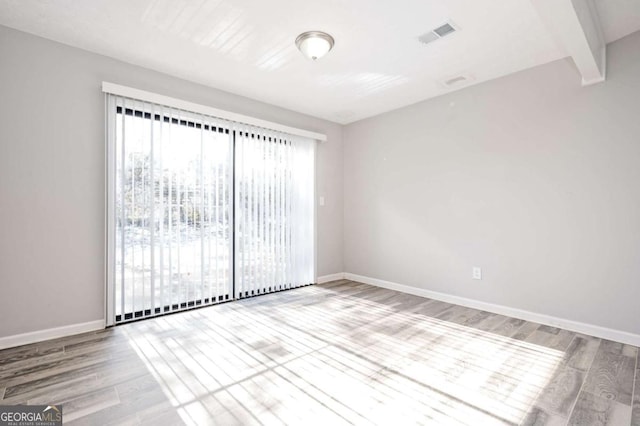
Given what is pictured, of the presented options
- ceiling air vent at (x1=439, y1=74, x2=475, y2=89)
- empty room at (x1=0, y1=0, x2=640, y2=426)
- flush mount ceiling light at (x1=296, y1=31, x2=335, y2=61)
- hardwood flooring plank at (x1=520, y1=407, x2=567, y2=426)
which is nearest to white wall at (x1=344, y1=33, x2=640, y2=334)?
empty room at (x1=0, y1=0, x2=640, y2=426)

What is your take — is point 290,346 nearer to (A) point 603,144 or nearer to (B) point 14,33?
(A) point 603,144

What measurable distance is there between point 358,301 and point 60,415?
114 inches

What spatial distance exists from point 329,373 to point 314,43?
2605 millimetres

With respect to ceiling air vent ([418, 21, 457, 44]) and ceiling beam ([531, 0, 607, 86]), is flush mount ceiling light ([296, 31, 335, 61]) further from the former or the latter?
ceiling beam ([531, 0, 607, 86])

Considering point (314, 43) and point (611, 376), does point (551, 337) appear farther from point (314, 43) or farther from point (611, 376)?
point (314, 43)

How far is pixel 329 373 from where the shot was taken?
2.11m

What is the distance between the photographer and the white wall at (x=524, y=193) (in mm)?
2637

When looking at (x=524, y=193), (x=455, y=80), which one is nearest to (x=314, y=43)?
(x=455, y=80)

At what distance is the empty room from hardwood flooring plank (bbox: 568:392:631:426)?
0.5 inches

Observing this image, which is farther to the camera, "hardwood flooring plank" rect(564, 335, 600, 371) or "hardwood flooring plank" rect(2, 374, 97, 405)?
"hardwood flooring plank" rect(564, 335, 600, 371)

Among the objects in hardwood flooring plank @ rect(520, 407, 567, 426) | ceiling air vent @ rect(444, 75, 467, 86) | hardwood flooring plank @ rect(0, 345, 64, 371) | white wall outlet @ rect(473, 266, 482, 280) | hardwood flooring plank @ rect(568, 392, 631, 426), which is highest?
ceiling air vent @ rect(444, 75, 467, 86)

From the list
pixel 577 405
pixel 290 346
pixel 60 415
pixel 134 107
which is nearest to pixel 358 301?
pixel 290 346

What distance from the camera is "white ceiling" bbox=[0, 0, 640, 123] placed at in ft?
7.38

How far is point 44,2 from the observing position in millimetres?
2215
